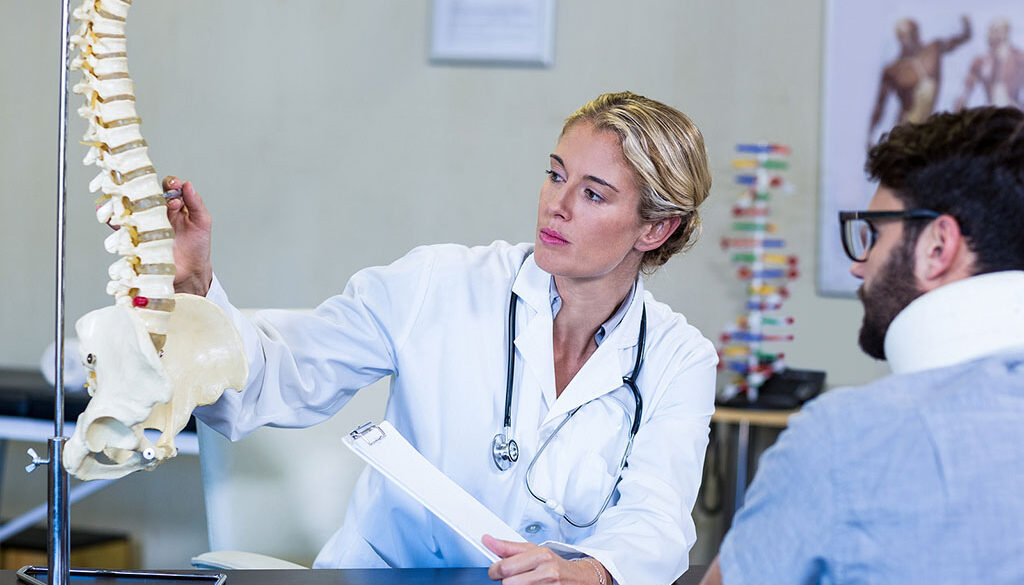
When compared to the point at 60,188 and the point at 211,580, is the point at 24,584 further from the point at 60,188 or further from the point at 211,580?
the point at 60,188

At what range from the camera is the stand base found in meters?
1.29

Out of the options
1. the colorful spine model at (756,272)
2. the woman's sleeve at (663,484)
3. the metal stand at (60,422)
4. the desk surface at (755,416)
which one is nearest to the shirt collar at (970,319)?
the woman's sleeve at (663,484)

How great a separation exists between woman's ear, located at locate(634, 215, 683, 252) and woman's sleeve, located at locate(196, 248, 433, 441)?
0.39 m

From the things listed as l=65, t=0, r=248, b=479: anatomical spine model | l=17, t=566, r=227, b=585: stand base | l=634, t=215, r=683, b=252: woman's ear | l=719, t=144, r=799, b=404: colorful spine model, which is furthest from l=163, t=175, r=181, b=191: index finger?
l=719, t=144, r=799, b=404: colorful spine model

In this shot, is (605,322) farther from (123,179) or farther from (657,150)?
(123,179)

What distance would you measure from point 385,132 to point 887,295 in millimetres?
2781

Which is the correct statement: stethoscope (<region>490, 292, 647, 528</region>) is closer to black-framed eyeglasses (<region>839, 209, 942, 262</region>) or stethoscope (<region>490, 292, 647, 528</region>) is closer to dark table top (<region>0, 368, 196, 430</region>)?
black-framed eyeglasses (<region>839, 209, 942, 262</region>)

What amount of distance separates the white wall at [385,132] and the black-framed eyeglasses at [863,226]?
2287mm

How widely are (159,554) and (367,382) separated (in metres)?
2.30

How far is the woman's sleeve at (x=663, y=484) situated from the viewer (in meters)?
1.51

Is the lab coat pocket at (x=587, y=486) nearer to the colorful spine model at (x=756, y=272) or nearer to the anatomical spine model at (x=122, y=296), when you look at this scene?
the anatomical spine model at (x=122, y=296)

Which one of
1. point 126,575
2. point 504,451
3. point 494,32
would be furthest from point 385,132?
point 126,575

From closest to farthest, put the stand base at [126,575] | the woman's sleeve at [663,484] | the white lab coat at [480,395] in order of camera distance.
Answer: the stand base at [126,575], the woman's sleeve at [663,484], the white lab coat at [480,395]

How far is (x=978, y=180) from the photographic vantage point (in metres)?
1.10
